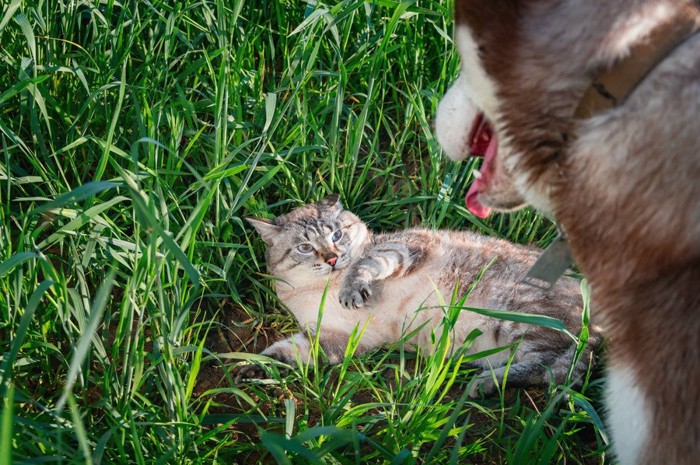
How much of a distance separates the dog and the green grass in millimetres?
610

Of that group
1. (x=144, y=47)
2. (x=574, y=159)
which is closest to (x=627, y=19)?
(x=574, y=159)

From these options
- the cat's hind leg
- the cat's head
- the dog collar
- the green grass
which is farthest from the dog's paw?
the dog collar

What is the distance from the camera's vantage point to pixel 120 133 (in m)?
2.84

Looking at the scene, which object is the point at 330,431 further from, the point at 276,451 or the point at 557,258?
the point at 557,258

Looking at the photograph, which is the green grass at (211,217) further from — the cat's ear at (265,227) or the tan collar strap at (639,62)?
the tan collar strap at (639,62)

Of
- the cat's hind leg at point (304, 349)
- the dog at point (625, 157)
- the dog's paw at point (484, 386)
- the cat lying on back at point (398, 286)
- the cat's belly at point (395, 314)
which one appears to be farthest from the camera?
the cat's belly at point (395, 314)

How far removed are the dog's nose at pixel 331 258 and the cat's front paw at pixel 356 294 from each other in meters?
0.29

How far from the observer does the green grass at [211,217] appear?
2.05m

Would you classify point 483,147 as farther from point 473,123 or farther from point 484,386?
point 484,386

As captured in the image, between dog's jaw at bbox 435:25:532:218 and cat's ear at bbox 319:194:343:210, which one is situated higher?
dog's jaw at bbox 435:25:532:218

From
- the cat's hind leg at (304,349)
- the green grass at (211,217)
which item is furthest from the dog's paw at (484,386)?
the cat's hind leg at (304,349)

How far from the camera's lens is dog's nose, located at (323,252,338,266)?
3153mm

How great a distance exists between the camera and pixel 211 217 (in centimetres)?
294

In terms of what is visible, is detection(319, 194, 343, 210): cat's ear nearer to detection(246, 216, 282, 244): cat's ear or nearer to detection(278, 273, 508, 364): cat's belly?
detection(246, 216, 282, 244): cat's ear
